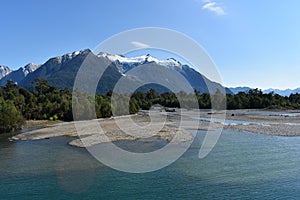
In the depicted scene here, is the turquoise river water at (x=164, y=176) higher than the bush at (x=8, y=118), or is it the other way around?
the bush at (x=8, y=118)

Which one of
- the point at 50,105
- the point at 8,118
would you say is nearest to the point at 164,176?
the point at 8,118

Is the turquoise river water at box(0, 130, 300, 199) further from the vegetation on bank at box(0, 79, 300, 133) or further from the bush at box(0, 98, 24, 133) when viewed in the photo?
the vegetation on bank at box(0, 79, 300, 133)

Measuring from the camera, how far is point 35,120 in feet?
223

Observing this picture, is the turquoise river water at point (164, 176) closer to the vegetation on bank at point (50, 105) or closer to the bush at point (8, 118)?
the bush at point (8, 118)

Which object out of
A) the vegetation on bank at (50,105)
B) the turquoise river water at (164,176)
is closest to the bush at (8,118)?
the vegetation on bank at (50,105)

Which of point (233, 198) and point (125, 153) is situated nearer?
point (233, 198)

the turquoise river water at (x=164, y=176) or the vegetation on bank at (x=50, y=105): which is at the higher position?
the vegetation on bank at (x=50, y=105)

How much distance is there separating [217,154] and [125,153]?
29.8ft

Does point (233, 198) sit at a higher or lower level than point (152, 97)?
lower

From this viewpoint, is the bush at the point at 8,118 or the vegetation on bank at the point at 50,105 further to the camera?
the vegetation on bank at the point at 50,105

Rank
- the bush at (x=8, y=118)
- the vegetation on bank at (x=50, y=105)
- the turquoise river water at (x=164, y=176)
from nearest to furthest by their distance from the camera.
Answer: the turquoise river water at (x=164, y=176) < the bush at (x=8, y=118) < the vegetation on bank at (x=50, y=105)

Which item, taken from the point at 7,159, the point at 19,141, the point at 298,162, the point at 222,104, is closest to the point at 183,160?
the point at 298,162

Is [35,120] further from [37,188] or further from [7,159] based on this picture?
[37,188]

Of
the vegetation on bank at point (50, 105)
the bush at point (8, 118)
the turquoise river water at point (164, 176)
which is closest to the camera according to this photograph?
the turquoise river water at point (164, 176)
